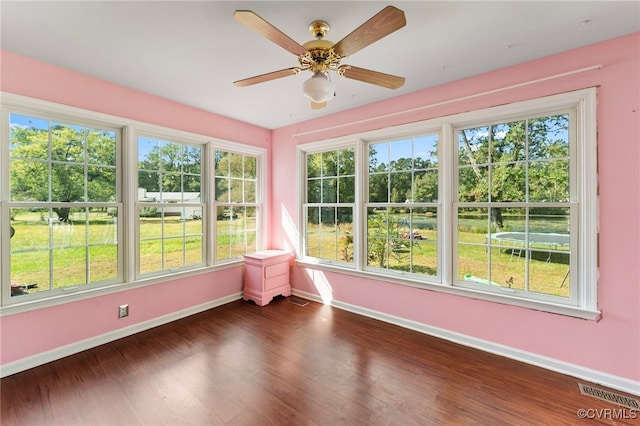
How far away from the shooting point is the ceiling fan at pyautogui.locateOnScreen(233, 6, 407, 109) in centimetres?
138

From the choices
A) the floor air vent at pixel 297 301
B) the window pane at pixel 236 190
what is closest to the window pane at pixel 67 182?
the window pane at pixel 236 190

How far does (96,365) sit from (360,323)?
258 centimetres

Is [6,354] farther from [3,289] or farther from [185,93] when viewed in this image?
[185,93]

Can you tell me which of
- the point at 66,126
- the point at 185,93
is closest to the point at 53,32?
the point at 66,126

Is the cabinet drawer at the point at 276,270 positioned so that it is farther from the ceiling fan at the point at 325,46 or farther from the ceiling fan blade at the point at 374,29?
the ceiling fan blade at the point at 374,29

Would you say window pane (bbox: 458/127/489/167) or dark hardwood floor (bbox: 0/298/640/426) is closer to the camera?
dark hardwood floor (bbox: 0/298/640/426)

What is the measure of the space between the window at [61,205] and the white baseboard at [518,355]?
3018mm

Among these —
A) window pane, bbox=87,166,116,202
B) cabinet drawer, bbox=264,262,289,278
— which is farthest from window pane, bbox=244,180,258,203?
window pane, bbox=87,166,116,202

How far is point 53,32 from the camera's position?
2.00 m

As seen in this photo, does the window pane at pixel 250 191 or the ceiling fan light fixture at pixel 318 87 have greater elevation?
the ceiling fan light fixture at pixel 318 87

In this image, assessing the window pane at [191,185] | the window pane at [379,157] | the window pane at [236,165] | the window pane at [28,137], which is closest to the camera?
the window pane at [28,137]

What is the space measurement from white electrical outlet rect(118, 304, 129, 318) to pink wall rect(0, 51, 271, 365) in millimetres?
40

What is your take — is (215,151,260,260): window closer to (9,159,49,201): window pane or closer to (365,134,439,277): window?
(9,159,49,201): window pane

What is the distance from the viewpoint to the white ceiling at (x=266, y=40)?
1766 millimetres
